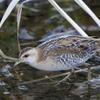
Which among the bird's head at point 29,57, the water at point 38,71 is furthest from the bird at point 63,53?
the water at point 38,71

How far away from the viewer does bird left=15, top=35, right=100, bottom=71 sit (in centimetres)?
625

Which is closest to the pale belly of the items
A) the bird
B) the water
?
the bird

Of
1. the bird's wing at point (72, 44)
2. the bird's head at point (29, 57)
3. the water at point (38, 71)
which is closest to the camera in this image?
the water at point (38, 71)

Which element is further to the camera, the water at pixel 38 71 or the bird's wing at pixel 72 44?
the bird's wing at pixel 72 44

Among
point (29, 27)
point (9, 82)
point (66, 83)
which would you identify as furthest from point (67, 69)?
point (29, 27)

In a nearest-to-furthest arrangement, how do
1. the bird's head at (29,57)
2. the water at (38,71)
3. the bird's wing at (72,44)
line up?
the water at (38,71) → the bird's head at (29,57) → the bird's wing at (72,44)

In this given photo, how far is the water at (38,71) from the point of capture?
5988mm

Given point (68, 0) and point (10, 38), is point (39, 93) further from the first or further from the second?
point (68, 0)

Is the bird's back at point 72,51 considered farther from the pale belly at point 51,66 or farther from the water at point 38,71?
the water at point 38,71

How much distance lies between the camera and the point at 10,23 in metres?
8.62

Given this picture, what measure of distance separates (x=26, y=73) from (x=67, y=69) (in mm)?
577

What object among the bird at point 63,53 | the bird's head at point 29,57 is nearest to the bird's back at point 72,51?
the bird at point 63,53

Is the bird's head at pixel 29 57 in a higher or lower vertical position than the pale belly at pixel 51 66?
higher

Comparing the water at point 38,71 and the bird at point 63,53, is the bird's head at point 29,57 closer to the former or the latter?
the bird at point 63,53
